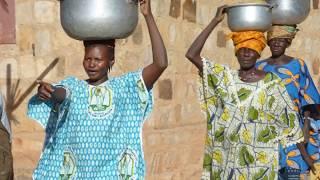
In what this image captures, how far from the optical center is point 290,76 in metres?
6.21

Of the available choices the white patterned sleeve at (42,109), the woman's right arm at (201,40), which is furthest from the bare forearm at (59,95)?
the woman's right arm at (201,40)

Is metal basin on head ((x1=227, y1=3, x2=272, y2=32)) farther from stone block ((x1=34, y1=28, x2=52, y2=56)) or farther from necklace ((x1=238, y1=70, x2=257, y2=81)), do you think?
stone block ((x1=34, y1=28, x2=52, y2=56))

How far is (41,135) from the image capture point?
6.53 meters

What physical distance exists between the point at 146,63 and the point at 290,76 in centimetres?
140

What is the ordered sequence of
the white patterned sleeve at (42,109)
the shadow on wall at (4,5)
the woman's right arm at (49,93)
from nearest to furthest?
the woman's right arm at (49,93)
the white patterned sleeve at (42,109)
the shadow on wall at (4,5)

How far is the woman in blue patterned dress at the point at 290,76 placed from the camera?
244 inches

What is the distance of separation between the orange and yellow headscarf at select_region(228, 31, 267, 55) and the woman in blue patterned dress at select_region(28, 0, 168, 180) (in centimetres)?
108

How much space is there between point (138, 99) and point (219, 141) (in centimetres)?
120

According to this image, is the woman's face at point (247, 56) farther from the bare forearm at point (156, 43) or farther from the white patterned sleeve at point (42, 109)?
the white patterned sleeve at point (42, 109)

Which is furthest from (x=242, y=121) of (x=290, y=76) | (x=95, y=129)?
(x=95, y=129)

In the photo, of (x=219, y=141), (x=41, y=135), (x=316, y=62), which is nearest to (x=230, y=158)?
(x=219, y=141)

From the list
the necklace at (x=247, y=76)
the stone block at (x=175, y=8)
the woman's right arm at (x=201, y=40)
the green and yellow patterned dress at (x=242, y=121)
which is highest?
the stone block at (x=175, y=8)

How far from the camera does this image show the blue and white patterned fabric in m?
4.18

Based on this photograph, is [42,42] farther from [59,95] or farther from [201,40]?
[59,95]
